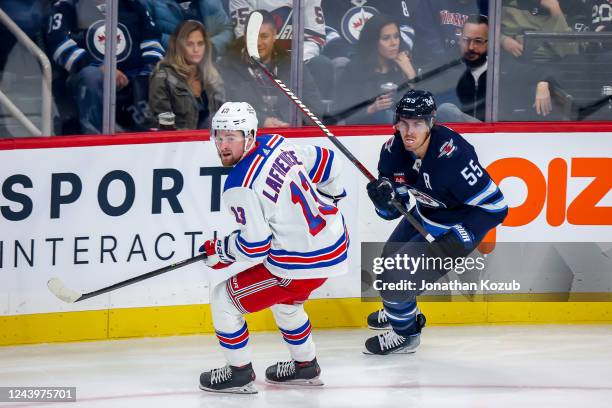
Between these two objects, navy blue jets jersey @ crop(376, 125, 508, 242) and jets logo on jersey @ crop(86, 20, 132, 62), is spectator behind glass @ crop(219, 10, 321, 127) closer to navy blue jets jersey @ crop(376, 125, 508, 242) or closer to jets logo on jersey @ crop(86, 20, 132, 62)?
jets logo on jersey @ crop(86, 20, 132, 62)

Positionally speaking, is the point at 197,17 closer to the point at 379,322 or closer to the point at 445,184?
the point at 445,184

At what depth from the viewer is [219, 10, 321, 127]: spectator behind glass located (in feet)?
20.1

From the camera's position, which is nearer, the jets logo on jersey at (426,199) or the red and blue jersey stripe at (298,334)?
the red and blue jersey stripe at (298,334)

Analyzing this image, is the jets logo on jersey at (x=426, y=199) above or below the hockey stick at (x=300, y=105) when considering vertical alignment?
below

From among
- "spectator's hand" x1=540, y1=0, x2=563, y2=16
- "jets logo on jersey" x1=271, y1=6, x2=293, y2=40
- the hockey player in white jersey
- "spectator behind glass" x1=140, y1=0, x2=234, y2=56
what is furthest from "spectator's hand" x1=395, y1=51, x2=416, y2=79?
the hockey player in white jersey

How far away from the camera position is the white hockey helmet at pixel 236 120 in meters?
4.68

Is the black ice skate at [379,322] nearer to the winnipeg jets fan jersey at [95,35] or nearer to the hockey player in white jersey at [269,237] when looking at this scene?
the hockey player in white jersey at [269,237]

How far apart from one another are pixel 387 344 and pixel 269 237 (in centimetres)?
123

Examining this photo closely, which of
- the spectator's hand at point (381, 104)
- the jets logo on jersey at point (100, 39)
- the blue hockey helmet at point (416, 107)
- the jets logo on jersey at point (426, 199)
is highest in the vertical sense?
the jets logo on jersey at point (100, 39)

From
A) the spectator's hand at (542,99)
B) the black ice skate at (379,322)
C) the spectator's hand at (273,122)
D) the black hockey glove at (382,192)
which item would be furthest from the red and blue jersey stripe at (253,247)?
the spectator's hand at (542,99)

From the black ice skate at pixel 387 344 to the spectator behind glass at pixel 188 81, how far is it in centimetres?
134

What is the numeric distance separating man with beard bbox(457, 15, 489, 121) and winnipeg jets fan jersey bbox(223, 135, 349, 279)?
5.14 ft

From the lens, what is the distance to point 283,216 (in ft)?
15.6

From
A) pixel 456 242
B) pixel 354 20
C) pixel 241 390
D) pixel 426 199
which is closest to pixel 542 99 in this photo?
pixel 354 20
